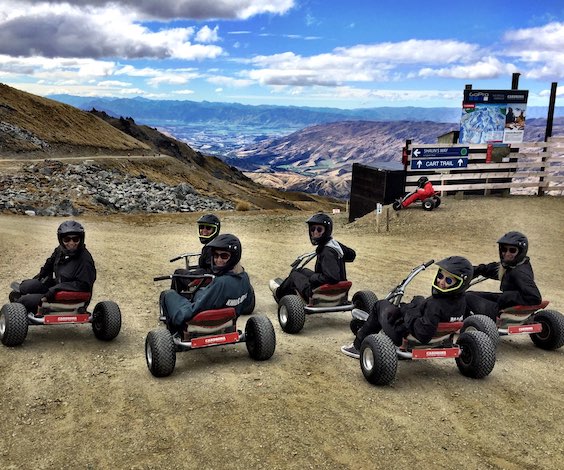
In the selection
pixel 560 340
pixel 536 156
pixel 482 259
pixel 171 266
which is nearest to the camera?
pixel 560 340

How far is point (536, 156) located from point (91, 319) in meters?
22.2

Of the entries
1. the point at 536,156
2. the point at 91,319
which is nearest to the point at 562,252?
the point at 536,156

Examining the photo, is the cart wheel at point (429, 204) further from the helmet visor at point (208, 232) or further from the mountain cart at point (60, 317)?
the mountain cart at point (60, 317)

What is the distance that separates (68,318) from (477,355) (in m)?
6.12

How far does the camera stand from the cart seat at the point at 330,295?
29.6 ft

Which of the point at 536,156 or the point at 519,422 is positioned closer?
the point at 519,422

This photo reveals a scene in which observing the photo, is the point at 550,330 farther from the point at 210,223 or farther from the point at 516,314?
the point at 210,223

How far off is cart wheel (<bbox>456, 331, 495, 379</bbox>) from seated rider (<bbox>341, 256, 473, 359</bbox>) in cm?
42

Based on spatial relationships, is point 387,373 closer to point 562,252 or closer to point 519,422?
point 519,422

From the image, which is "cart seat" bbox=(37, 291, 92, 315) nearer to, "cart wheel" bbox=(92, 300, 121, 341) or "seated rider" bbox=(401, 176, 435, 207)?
"cart wheel" bbox=(92, 300, 121, 341)

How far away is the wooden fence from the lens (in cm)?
2211

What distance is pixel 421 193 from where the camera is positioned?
21.0 metres

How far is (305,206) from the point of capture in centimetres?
5662

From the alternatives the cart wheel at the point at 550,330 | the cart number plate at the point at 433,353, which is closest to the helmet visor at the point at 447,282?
the cart number plate at the point at 433,353
